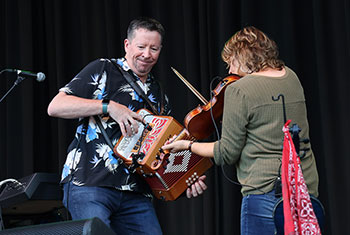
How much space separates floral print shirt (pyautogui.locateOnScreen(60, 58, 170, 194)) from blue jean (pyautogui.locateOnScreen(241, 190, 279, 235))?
0.61m

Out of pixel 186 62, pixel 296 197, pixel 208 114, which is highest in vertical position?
pixel 186 62

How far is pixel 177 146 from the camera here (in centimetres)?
229

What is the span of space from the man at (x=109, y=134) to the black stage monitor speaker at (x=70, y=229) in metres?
0.92

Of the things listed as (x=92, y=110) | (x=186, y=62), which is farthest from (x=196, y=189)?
(x=186, y=62)

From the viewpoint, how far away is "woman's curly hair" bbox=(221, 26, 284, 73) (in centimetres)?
218

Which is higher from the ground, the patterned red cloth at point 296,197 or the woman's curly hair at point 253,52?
the woman's curly hair at point 253,52

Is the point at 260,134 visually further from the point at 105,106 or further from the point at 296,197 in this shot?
the point at 105,106

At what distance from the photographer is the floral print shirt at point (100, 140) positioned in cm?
244

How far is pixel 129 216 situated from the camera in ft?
8.44

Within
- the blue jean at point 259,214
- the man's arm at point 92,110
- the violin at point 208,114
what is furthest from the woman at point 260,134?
the man's arm at point 92,110

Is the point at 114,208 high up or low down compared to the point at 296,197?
down

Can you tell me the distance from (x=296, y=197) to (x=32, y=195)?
152 cm

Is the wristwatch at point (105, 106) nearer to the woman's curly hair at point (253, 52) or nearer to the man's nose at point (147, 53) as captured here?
the man's nose at point (147, 53)

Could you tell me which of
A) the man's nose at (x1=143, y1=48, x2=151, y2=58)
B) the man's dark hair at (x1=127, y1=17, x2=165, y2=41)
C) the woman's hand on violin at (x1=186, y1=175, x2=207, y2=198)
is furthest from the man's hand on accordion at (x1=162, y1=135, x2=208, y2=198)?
the man's dark hair at (x1=127, y1=17, x2=165, y2=41)
